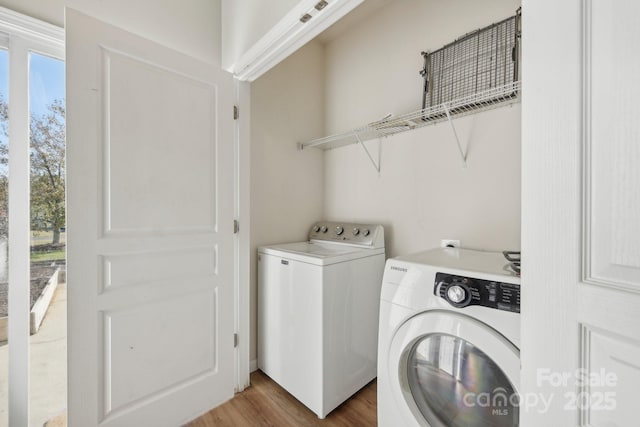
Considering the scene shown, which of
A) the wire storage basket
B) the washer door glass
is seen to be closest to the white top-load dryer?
the washer door glass

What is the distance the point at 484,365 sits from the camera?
0.92 meters

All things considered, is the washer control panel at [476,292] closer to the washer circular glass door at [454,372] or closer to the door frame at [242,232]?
the washer circular glass door at [454,372]

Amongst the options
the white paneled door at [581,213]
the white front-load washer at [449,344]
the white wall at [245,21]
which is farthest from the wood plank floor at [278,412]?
the white wall at [245,21]

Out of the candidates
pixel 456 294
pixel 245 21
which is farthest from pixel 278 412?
pixel 245 21

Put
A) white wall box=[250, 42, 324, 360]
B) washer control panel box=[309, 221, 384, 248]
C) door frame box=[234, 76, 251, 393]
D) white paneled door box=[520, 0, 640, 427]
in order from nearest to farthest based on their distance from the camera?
white paneled door box=[520, 0, 640, 427]
door frame box=[234, 76, 251, 393]
washer control panel box=[309, 221, 384, 248]
white wall box=[250, 42, 324, 360]

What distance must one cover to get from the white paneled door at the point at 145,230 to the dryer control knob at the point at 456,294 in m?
1.27

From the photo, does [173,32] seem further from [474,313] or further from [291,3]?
[474,313]

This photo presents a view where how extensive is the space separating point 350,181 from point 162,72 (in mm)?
1451

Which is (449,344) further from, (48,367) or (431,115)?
(48,367)

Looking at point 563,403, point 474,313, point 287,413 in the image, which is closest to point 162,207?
point 287,413

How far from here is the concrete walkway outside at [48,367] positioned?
50.6 inches

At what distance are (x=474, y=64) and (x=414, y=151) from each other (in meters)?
0.58

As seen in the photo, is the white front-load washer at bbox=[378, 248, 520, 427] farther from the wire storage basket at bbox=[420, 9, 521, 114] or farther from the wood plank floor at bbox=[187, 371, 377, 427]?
the wire storage basket at bbox=[420, 9, 521, 114]

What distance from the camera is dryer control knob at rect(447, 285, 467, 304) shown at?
925 mm
